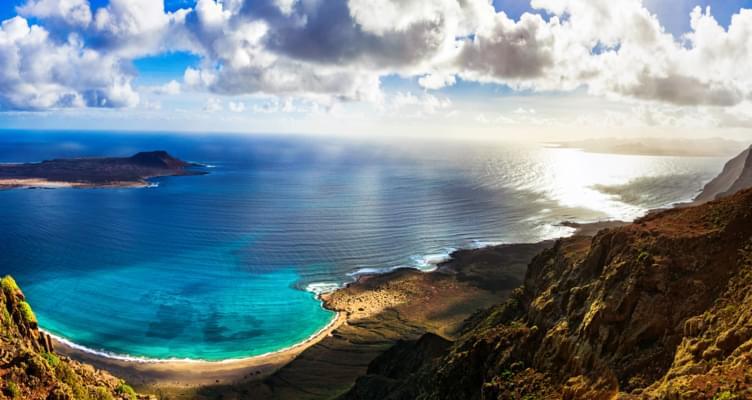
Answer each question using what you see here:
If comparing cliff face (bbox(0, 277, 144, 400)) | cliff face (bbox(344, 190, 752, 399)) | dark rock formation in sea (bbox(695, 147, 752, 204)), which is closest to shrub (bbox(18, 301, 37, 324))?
A: cliff face (bbox(0, 277, 144, 400))

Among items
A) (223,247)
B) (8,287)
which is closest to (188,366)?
(8,287)

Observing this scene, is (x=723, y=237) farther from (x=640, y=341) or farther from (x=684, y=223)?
(x=640, y=341)

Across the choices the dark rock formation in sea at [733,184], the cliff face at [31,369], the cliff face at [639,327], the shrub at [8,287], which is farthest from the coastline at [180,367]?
the dark rock formation in sea at [733,184]

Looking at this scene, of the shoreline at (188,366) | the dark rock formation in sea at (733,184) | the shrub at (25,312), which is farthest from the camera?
the dark rock formation in sea at (733,184)

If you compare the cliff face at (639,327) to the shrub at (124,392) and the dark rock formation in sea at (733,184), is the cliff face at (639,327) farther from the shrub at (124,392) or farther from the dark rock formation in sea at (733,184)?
the dark rock formation in sea at (733,184)

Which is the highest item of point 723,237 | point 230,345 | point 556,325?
point 723,237

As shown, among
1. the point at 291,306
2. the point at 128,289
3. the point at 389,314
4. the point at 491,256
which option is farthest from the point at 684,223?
the point at 128,289

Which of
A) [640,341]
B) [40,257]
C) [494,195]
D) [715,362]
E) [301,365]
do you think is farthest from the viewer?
[494,195]
